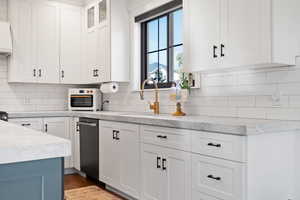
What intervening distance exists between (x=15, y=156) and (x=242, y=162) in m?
1.35

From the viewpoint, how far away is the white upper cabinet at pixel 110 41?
13.3 feet

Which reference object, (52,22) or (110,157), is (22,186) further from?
(52,22)

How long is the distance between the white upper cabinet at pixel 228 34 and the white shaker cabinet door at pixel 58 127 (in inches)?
92.3

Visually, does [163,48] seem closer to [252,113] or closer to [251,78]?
[251,78]

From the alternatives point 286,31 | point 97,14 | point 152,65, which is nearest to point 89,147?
point 152,65

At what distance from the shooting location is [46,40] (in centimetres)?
449

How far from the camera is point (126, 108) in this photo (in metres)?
4.27

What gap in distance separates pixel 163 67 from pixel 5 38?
2.18m

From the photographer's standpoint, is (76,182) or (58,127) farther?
(58,127)

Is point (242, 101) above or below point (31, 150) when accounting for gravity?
above

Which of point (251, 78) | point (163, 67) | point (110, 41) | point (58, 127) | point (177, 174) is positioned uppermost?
point (110, 41)

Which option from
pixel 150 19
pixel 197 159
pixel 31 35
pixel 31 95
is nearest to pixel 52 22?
pixel 31 35

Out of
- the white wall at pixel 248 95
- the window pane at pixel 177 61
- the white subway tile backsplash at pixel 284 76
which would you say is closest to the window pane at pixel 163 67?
the window pane at pixel 177 61

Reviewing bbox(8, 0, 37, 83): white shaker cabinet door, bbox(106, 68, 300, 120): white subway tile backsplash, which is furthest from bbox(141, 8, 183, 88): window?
bbox(8, 0, 37, 83): white shaker cabinet door
